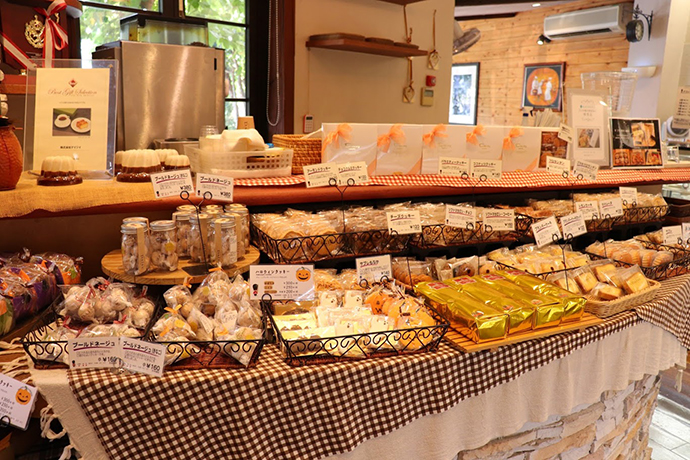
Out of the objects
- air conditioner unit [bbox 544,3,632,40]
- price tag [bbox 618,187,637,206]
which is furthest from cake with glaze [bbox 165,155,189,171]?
air conditioner unit [bbox 544,3,632,40]

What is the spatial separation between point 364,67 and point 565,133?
2941 millimetres

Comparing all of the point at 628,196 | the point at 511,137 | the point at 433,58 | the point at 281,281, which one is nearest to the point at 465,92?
the point at 433,58

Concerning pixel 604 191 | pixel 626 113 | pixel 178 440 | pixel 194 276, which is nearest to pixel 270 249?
pixel 194 276

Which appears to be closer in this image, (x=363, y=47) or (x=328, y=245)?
(x=328, y=245)

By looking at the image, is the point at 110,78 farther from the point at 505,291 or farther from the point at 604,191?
the point at 604,191

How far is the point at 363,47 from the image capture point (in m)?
4.62

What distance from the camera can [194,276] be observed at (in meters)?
1.67

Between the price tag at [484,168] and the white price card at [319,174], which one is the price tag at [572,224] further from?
the white price card at [319,174]

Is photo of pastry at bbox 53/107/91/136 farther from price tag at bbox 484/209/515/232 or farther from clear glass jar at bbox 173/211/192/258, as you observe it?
price tag at bbox 484/209/515/232

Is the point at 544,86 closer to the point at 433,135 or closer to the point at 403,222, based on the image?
the point at 433,135

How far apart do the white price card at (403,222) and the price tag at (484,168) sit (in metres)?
0.39

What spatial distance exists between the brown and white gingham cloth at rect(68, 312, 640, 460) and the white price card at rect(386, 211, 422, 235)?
48 cm

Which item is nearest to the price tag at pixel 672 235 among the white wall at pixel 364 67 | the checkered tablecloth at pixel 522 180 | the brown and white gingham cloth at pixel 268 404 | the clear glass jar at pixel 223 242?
the checkered tablecloth at pixel 522 180

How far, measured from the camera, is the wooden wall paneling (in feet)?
25.4
